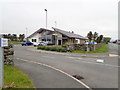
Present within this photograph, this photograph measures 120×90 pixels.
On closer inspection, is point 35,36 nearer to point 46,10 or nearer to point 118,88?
point 46,10

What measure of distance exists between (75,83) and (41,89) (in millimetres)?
2026

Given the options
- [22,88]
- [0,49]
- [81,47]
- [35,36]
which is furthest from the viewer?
[35,36]

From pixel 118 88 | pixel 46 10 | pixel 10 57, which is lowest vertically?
pixel 118 88

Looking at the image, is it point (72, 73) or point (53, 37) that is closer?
point (72, 73)

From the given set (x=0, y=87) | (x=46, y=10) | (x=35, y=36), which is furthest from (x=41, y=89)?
(x=35, y=36)

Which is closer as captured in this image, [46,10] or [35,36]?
[46,10]

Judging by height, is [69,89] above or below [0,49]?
below

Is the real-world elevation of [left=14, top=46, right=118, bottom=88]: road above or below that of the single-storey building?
below

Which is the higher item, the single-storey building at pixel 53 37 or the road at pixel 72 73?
the single-storey building at pixel 53 37

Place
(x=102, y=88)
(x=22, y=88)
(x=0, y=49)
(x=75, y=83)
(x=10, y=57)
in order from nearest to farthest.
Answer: (x=0, y=49) → (x=22, y=88) → (x=102, y=88) → (x=75, y=83) → (x=10, y=57)

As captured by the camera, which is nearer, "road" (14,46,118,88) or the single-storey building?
"road" (14,46,118,88)

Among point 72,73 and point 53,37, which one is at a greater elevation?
point 53,37

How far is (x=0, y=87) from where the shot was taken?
19.8 feet

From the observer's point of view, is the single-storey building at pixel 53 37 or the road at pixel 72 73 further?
the single-storey building at pixel 53 37
